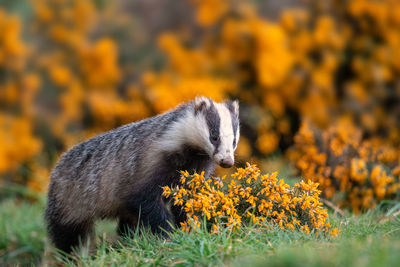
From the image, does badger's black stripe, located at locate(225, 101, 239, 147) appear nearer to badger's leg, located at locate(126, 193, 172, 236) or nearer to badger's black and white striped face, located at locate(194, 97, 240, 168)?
badger's black and white striped face, located at locate(194, 97, 240, 168)

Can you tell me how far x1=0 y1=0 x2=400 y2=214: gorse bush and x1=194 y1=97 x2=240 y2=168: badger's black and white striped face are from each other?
3.18 meters

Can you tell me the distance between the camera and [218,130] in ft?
12.6

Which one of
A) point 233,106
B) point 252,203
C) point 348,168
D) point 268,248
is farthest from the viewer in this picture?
point 348,168

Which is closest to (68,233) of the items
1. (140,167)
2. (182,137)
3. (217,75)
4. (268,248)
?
A: (140,167)

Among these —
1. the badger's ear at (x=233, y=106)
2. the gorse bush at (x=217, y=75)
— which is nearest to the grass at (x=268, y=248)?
the badger's ear at (x=233, y=106)

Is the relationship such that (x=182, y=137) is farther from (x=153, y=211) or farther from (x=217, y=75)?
(x=217, y=75)

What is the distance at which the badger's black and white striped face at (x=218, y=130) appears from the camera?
3752 mm

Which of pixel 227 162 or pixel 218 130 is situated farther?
pixel 218 130

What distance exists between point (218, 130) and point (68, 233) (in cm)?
172

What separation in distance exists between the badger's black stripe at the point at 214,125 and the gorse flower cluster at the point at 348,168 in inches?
63.6

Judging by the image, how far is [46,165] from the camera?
29.4 ft

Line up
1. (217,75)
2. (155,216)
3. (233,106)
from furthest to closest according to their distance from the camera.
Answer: (217,75)
(233,106)
(155,216)

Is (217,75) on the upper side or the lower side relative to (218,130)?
upper

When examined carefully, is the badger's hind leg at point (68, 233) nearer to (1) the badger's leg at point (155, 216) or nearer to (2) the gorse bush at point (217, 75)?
(1) the badger's leg at point (155, 216)
